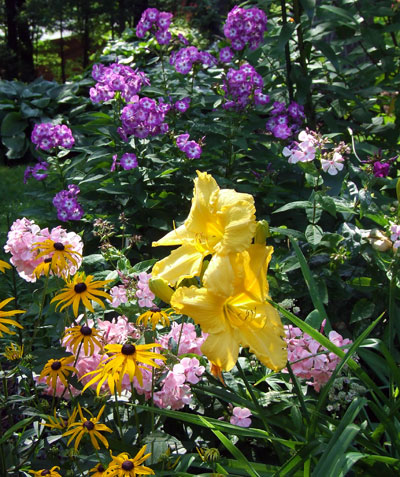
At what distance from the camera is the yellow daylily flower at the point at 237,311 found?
1.17m

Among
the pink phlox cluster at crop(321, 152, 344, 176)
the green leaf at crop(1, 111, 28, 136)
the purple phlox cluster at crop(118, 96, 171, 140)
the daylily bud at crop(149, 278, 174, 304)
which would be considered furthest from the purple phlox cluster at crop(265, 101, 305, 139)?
the green leaf at crop(1, 111, 28, 136)

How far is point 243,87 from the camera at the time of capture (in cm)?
320

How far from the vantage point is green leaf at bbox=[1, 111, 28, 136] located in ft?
22.6

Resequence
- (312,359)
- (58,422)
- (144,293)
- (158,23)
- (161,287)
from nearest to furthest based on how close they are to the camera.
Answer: (161,287)
(58,422)
(312,359)
(144,293)
(158,23)

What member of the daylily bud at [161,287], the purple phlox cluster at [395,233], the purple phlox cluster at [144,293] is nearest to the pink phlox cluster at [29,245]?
the purple phlox cluster at [144,293]

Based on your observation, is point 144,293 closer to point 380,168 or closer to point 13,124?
point 380,168

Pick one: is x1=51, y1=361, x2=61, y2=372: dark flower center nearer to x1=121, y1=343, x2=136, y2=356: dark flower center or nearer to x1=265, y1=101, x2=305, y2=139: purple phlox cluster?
x1=121, y1=343, x2=136, y2=356: dark flower center

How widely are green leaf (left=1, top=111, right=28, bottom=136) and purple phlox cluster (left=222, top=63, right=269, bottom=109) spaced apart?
4274 millimetres

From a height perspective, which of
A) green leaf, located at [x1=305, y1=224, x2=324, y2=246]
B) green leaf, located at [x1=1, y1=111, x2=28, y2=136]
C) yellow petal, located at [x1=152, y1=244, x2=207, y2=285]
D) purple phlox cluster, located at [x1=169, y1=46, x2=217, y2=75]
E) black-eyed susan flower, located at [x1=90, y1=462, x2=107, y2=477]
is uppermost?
purple phlox cluster, located at [x1=169, y1=46, x2=217, y2=75]

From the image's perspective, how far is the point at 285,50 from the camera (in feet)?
11.4

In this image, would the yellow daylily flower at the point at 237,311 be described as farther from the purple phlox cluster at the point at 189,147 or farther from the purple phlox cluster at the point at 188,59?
the purple phlox cluster at the point at 188,59

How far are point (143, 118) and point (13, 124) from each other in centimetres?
447

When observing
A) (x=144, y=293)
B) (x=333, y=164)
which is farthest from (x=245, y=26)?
(x=144, y=293)

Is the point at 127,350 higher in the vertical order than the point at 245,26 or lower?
lower
